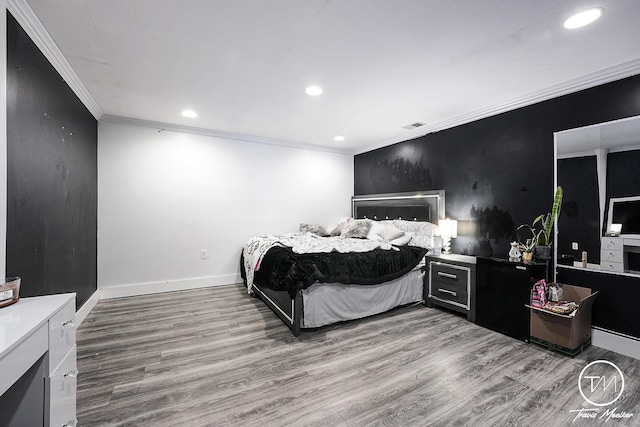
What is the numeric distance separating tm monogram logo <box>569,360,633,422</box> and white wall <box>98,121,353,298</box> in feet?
13.8

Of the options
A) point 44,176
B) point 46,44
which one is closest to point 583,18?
point 46,44

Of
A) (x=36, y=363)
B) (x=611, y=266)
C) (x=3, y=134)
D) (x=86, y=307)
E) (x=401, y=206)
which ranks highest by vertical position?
(x=3, y=134)

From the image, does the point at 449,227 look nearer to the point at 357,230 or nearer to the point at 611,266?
the point at 357,230

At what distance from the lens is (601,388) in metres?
1.96

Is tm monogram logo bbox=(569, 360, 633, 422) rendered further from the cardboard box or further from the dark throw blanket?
the dark throw blanket

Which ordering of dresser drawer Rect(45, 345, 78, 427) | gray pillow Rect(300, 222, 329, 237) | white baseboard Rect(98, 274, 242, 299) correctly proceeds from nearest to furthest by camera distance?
dresser drawer Rect(45, 345, 78, 427)
white baseboard Rect(98, 274, 242, 299)
gray pillow Rect(300, 222, 329, 237)

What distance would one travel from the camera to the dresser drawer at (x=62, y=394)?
1177 millimetres

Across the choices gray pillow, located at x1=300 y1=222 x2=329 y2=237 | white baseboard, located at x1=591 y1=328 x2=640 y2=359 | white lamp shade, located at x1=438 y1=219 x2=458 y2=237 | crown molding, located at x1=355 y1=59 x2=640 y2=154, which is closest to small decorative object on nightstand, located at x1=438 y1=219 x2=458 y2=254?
white lamp shade, located at x1=438 y1=219 x2=458 y2=237

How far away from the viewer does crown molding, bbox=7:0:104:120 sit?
1761 millimetres

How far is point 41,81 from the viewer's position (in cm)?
216

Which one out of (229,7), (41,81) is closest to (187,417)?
(229,7)

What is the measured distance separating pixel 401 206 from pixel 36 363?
4471 mm

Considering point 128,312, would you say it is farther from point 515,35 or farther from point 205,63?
point 515,35

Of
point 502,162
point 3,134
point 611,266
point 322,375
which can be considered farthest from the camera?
point 502,162
